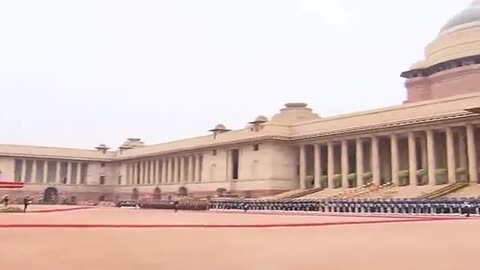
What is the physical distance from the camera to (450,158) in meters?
39.4

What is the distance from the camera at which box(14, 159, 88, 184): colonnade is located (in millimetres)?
74438

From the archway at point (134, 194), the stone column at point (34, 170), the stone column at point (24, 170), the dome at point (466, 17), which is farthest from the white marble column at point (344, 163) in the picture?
the stone column at point (24, 170)

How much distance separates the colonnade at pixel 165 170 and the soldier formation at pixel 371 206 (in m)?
20.6

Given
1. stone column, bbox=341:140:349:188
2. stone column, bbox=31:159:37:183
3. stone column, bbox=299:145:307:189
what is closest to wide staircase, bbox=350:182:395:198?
stone column, bbox=341:140:349:188

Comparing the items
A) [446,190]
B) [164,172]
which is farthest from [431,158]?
[164,172]

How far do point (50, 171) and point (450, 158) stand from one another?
178ft

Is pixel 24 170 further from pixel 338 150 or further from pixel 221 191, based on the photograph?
pixel 338 150

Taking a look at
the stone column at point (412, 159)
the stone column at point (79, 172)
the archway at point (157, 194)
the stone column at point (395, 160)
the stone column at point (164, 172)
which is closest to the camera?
the stone column at point (412, 159)

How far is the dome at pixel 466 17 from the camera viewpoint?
51812 millimetres

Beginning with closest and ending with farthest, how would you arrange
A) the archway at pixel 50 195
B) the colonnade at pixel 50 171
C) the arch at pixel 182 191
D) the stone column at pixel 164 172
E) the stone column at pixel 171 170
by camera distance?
the arch at pixel 182 191
the stone column at pixel 171 170
the stone column at pixel 164 172
the archway at pixel 50 195
the colonnade at pixel 50 171

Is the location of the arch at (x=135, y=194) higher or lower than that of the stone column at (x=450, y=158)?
lower

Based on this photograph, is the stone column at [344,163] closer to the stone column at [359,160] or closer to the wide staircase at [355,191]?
the stone column at [359,160]

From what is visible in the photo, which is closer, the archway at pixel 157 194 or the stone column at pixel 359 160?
the stone column at pixel 359 160

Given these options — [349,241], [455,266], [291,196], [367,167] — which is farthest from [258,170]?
[455,266]
